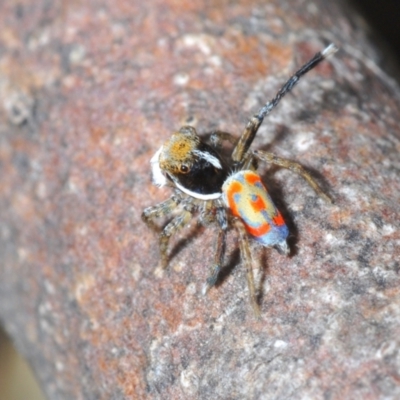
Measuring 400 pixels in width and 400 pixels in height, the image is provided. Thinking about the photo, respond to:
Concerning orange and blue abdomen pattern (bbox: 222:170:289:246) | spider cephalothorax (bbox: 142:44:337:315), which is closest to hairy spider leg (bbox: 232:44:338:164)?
spider cephalothorax (bbox: 142:44:337:315)

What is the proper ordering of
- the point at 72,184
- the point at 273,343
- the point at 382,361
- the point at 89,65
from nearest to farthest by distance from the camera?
1. the point at 382,361
2. the point at 273,343
3. the point at 72,184
4. the point at 89,65

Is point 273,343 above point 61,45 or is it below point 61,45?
below

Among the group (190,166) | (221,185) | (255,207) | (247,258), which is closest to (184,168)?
(190,166)

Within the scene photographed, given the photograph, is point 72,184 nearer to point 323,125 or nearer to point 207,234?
point 207,234

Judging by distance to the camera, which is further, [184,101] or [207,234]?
[184,101]

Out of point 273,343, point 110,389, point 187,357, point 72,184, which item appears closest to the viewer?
point 273,343

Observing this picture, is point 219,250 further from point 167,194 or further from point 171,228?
point 167,194

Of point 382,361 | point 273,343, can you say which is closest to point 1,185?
point 273,343

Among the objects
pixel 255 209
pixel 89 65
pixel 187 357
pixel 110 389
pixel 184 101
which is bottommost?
pixel 110 389
